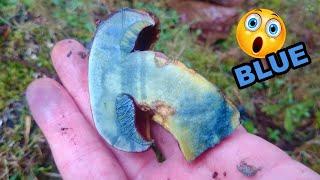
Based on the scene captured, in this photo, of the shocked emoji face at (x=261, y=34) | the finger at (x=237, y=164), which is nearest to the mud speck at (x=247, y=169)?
the finger at (x=237, y=164)

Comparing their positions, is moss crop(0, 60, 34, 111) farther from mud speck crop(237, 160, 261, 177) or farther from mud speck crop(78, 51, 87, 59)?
mud speck crop(237, 160, 261, 177)

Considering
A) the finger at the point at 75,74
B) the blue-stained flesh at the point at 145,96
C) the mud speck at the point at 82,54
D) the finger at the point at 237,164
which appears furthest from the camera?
the mud speck at the point at 82,54

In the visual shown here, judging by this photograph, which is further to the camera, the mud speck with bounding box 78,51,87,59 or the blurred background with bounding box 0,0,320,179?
the blurred background with bounding box 0,0,320,179

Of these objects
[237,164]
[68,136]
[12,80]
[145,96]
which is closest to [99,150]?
[68,136]

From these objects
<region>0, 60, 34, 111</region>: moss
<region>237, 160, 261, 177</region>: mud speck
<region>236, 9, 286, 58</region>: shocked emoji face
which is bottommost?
<region>0, 60, 34, 111</region>: moss

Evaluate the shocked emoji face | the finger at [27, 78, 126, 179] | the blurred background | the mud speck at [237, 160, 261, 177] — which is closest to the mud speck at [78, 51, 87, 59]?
the finger at [27, 78, 126, 179]

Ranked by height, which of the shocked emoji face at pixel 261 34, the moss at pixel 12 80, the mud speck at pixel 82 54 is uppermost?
the shocked emoji face at pixel 261 34

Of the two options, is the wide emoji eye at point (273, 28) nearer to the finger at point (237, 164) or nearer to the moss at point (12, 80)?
the finger at point (237, 164)

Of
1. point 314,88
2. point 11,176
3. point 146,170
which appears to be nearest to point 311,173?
point 146,170
